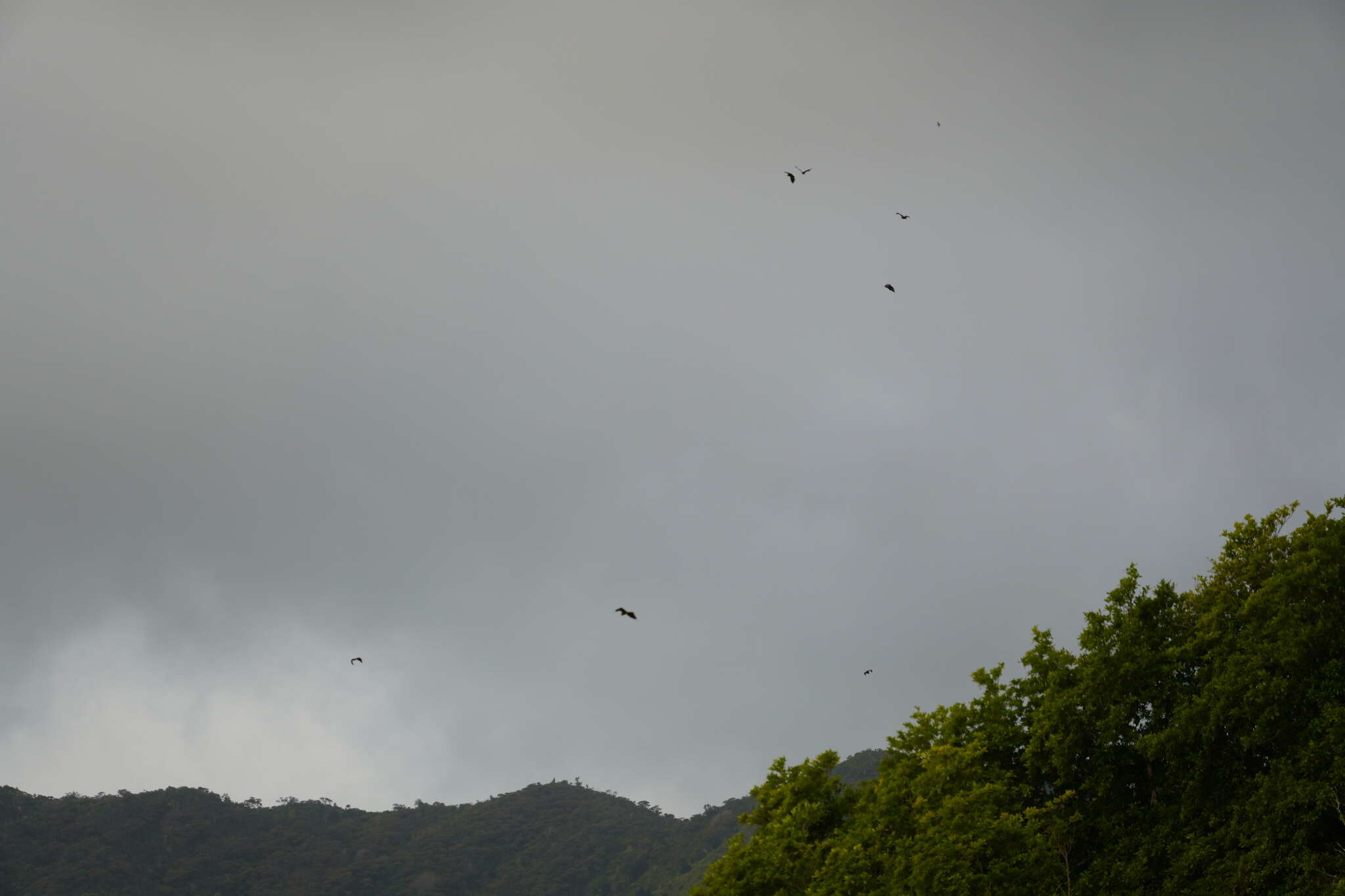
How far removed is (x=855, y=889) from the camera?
34.1 meters

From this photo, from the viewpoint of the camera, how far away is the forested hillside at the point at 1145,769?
31.3 meters

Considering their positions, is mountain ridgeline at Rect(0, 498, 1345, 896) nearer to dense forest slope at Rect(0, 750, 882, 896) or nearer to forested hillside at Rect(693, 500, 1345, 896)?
forested hillside at Rect(693, 500, 1345, 896)

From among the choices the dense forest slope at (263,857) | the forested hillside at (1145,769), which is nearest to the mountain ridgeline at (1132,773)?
the forested hillside at (1145,769)

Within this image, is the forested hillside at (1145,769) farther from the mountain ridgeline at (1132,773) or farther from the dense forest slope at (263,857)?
the dense forest slope at (263,857)

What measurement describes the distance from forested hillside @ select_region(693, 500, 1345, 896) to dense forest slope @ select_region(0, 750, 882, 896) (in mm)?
134274

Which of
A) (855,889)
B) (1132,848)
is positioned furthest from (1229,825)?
(855,889)

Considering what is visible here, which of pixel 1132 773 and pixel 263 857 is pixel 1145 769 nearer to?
pixel 1132 773

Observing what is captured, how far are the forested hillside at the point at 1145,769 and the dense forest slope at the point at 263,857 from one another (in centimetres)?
13427

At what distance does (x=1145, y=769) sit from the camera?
3566 centimetres

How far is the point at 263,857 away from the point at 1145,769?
7080 inches

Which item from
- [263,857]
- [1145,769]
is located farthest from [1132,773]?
[263,857]

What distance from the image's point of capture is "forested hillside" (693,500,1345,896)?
31266 mm

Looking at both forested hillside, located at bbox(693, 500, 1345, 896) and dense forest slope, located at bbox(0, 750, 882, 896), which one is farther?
dense forest slope, located at bbox(0, 750, 882, 896)

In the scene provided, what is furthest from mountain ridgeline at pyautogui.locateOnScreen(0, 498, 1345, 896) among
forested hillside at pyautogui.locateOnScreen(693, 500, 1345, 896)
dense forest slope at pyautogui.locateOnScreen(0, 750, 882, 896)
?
dense forest slope at pyautogui.locateOnScreen(0, 750, 882, 896)
